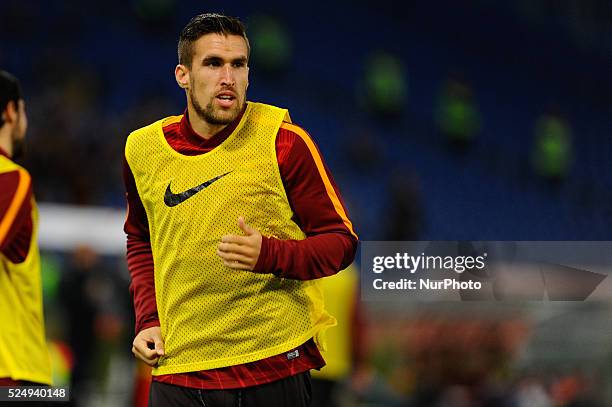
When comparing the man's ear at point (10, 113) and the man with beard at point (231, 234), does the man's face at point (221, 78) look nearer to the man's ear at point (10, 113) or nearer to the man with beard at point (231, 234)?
the man with beard at point (231, 234)

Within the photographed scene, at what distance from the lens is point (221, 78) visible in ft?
8.73

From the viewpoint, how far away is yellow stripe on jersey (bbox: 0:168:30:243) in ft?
10.4

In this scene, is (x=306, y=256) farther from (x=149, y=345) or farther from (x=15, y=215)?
(x=15, y=215)

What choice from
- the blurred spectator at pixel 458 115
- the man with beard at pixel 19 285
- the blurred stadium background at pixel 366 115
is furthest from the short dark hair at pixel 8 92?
the blurred spectator at pixel 458 115

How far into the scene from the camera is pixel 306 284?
107 inches

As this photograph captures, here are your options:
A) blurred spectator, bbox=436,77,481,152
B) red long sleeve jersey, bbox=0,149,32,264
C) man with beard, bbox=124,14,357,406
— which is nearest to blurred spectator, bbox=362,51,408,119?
blurred spectator, bbox=436,77,481,152

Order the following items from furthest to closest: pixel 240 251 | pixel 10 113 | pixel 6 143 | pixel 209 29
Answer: pixel 10 113 < pixel 6 143 < pixel 209 29 < pixel 240 251

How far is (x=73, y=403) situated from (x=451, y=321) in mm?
2562

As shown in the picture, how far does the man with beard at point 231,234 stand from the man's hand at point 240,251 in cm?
14

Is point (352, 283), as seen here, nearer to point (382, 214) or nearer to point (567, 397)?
point (567, 397)

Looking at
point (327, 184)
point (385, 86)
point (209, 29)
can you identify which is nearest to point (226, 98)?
point (209, 29)

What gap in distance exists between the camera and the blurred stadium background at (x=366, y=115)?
27.3 feet

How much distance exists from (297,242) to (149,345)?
491 millimetres

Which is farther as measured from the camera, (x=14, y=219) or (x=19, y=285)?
(x=19, y=285)
